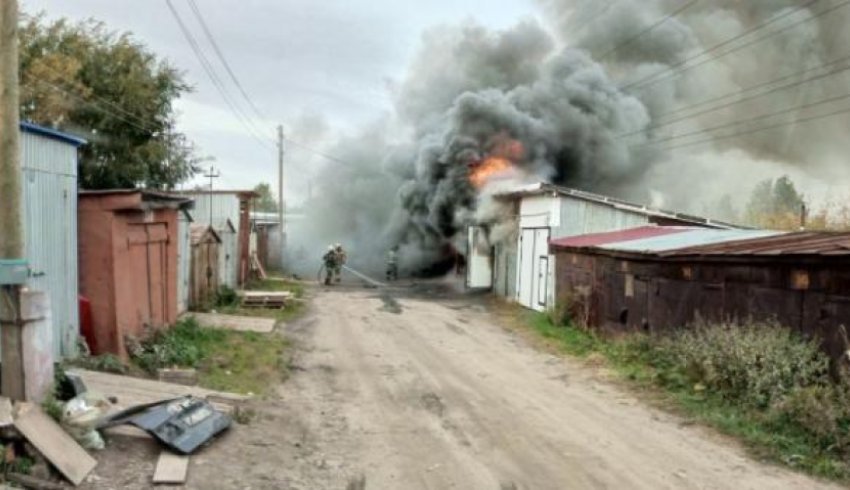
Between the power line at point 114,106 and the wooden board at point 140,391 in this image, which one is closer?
the wooden board at point 140,391

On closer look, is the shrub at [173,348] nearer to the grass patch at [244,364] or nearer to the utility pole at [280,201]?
the grass patch at [244,364]

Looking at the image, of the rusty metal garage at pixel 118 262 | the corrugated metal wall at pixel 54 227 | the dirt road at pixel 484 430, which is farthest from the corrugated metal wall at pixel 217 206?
the corrugated metal wall at pixel 54 227

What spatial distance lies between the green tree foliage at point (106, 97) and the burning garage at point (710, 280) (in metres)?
17.1

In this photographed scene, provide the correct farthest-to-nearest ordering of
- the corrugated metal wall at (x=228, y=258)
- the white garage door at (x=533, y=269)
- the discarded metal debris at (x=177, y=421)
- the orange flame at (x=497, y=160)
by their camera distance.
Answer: the orange flame at (x=497, y=160)
the corrugated metal wall at (x=228, y=258)
the white garage door at (x=533, y=269)
the discarded metal debris at (x=177, y=421)

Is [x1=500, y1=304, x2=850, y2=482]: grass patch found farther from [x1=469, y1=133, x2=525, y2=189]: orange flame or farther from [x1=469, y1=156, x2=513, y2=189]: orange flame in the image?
[x1=469, y1=133, x2=525, y2=189]: orange flame

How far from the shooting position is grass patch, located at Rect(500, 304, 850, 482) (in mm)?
7488

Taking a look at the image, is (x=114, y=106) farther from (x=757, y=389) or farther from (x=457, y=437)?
(x=757, y=389)

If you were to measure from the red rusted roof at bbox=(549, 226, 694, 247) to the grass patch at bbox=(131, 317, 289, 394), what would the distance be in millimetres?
8478

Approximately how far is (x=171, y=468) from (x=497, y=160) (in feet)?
92.2

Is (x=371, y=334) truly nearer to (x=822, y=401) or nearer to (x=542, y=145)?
(x=822, y=401)

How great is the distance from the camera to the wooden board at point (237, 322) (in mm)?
15477

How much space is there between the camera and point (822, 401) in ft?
26.1

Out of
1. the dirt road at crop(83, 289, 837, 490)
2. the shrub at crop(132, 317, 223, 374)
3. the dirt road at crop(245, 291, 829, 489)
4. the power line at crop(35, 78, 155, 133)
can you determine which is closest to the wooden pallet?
the dirt road at crop(245, 291, 829, 489)

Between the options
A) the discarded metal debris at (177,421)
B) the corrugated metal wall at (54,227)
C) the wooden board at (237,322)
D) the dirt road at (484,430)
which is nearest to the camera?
the discarded metal debris at (177,421)
